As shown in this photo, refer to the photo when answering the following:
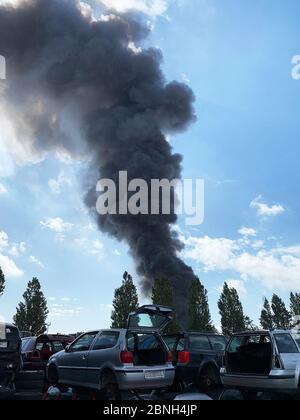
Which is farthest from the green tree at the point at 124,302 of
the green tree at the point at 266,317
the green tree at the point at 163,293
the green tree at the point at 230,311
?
the green tree at the point at 266,317

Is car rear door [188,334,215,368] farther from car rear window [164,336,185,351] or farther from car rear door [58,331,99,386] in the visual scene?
car rear door [58,331,99,386]

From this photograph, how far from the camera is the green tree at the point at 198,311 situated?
54.2 meters

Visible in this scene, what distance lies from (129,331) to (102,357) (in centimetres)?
73

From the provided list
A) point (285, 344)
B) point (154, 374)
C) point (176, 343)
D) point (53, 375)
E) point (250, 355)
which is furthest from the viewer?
point (176, 343)

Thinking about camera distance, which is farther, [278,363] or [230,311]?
[230,311]

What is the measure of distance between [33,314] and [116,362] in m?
49.1

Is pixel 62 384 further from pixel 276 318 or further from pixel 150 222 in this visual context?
pixel 276 318

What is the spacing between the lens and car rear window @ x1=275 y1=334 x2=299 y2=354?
7992 mm

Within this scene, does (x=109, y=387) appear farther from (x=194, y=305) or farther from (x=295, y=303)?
(x=295, y=303)

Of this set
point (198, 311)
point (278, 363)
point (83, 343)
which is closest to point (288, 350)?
point (278, 363)

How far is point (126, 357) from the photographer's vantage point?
773 cm

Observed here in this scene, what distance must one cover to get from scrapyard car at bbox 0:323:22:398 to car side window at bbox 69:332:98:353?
81.0 inches

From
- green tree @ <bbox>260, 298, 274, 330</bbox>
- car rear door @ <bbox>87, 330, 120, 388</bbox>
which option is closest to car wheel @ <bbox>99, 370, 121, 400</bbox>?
car rear door @ <bbox>87, 330, 120, 388</bbox>
